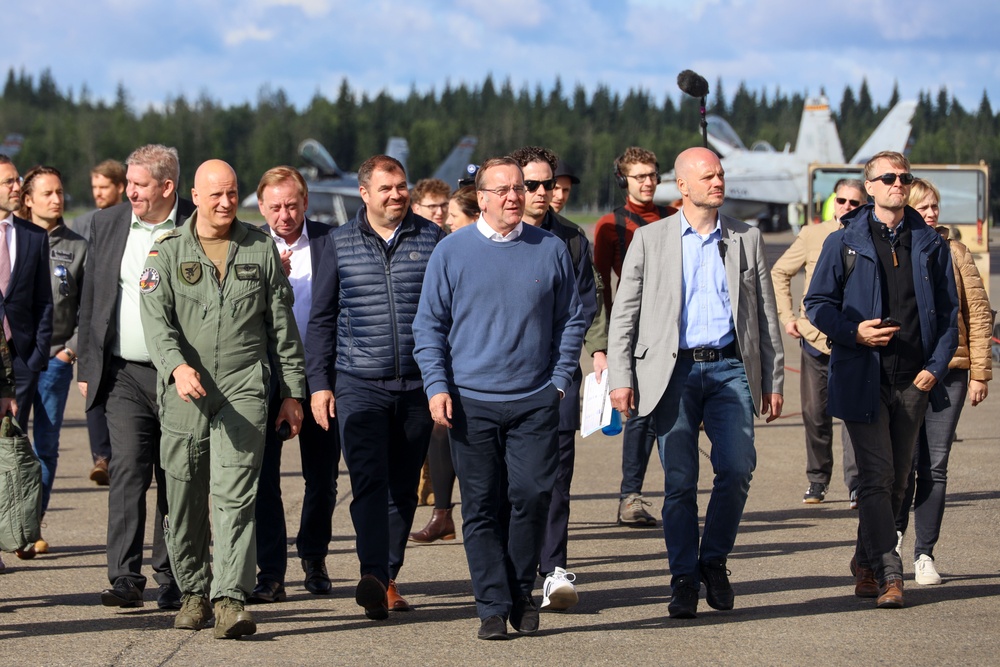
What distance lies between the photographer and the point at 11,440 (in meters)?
5.82

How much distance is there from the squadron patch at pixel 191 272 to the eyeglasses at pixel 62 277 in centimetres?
Answer: 249

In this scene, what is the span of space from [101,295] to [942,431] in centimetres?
383

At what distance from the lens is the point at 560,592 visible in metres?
5.99

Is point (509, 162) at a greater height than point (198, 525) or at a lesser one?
greater

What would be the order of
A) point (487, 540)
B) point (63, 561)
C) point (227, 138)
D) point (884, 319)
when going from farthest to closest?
point (227, 138)
point (63, 561)
point (884, 319)
point (487, 540)

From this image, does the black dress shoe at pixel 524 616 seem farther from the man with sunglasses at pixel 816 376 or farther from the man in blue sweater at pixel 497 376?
the man with sunglasses at pixel 816 376

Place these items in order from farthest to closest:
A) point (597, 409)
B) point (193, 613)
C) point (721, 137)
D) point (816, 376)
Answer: point (721, 137) → point (816, 376) → point (597, 409) → point (193, 613)

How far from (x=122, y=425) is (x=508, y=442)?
1.72m

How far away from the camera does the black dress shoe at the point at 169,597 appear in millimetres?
6105

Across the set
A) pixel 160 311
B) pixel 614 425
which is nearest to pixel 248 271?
pixel 160 311

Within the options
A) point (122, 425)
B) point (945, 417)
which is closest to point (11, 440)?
point (122, 425)

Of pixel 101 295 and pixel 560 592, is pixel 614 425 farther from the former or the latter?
pixel 101 295

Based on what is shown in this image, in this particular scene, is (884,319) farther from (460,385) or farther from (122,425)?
(122,425)

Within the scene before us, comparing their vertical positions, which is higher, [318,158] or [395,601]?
[318,158]
